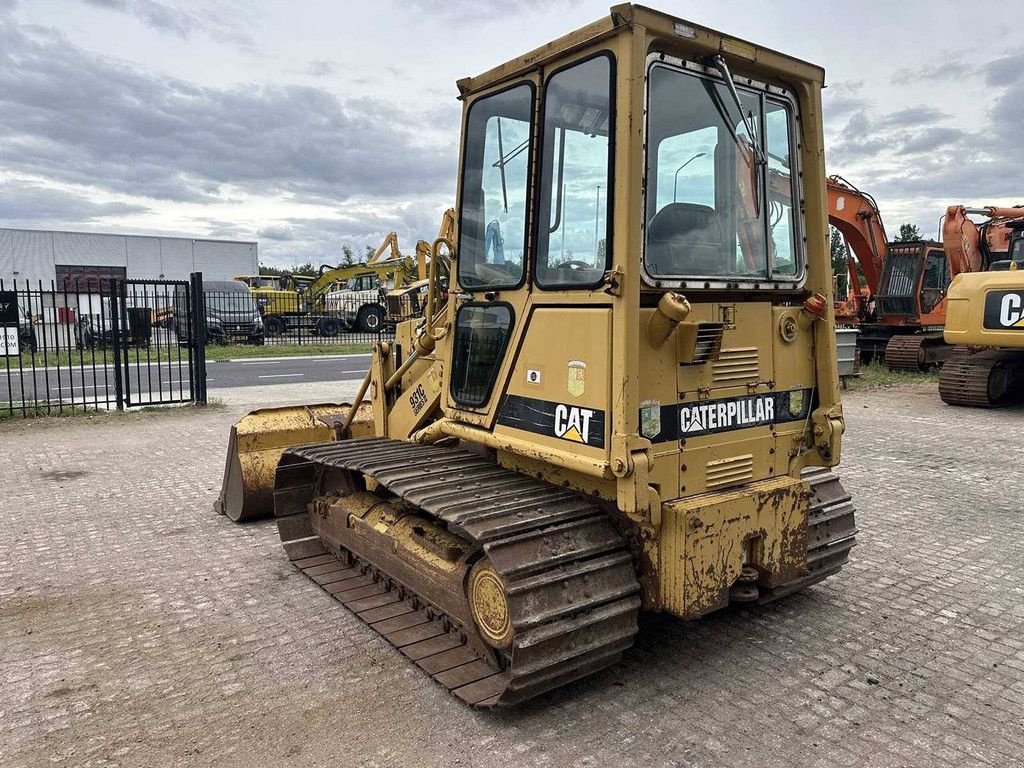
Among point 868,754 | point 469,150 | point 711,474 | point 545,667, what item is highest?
point 469,150

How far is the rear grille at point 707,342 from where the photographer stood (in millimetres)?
3578

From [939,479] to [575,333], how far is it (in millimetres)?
5617

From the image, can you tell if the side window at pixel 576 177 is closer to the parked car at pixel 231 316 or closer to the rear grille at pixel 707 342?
the rear grille at pixel 707 342

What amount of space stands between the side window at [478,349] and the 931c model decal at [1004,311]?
31.9 ft

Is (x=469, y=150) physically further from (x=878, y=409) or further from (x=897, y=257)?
(x=897, y=257)

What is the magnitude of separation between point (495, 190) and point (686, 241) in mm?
1070

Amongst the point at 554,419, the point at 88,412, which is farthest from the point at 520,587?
the point at 88,412

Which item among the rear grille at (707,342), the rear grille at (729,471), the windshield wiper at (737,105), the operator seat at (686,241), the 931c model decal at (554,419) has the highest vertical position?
the windshield wiper at (737,105)

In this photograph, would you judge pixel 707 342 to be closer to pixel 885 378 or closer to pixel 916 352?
pixel 885 378

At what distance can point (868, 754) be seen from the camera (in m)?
3.08

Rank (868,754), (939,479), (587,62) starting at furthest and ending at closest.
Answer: (939,479), (587,62), (868,754)

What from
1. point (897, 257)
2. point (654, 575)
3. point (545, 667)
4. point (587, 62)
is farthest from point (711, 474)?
point (897, 257)

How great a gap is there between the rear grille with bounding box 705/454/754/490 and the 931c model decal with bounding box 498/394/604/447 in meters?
0.65

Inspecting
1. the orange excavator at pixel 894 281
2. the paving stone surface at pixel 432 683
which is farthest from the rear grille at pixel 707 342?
the orange excavator at pixel 894 281
